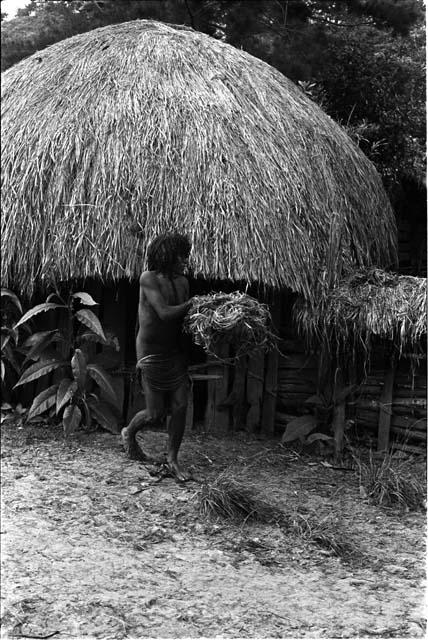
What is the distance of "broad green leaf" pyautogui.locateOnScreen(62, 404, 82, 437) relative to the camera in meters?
6.36

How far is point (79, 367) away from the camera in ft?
20.8

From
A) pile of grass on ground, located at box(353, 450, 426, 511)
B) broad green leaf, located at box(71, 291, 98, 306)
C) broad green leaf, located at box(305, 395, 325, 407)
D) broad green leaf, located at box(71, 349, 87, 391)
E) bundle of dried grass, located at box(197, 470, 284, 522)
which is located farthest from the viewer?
broad green leaf, located at box(305, 395, 325, 407)

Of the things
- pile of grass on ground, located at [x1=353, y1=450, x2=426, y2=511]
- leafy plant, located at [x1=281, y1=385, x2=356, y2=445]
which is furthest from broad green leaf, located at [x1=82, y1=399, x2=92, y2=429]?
pile of grass on ground, located at [x1=353, y1=450, x2=426, y2=511]

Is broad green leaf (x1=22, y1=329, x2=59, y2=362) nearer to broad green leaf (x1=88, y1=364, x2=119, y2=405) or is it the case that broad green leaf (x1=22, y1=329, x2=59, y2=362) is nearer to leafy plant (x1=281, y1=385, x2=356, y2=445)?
broad green leaf (x1=88, y1=364, x2=119, y2=405)

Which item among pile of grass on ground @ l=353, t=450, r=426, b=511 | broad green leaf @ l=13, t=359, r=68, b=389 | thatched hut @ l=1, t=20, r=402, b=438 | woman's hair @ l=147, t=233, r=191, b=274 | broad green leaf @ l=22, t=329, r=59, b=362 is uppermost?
thatched hut @ l=1, t=20, r=402, b=438

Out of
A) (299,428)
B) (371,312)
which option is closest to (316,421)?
(299,428)

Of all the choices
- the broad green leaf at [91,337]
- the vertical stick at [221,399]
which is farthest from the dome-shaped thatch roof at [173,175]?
the vertical stick at [221,399]

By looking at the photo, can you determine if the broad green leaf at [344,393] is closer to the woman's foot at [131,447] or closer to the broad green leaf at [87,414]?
the woman's foot at [131,447]

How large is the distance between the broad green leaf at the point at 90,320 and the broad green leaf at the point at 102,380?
296mm

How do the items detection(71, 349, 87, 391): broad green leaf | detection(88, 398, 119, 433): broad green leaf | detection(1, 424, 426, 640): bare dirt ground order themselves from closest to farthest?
detection(1, 424, 426, 640): bare dirt ground < detection(71, 349, 87, 391): broad green leaf < detection(88, 398, 119, 433): broad green leaf

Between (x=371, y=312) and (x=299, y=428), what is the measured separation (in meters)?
1.25

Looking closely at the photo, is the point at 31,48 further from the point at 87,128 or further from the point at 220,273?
the point at 220,273

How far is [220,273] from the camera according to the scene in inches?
244

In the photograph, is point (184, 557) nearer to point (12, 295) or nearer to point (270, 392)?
point (270, 392)
